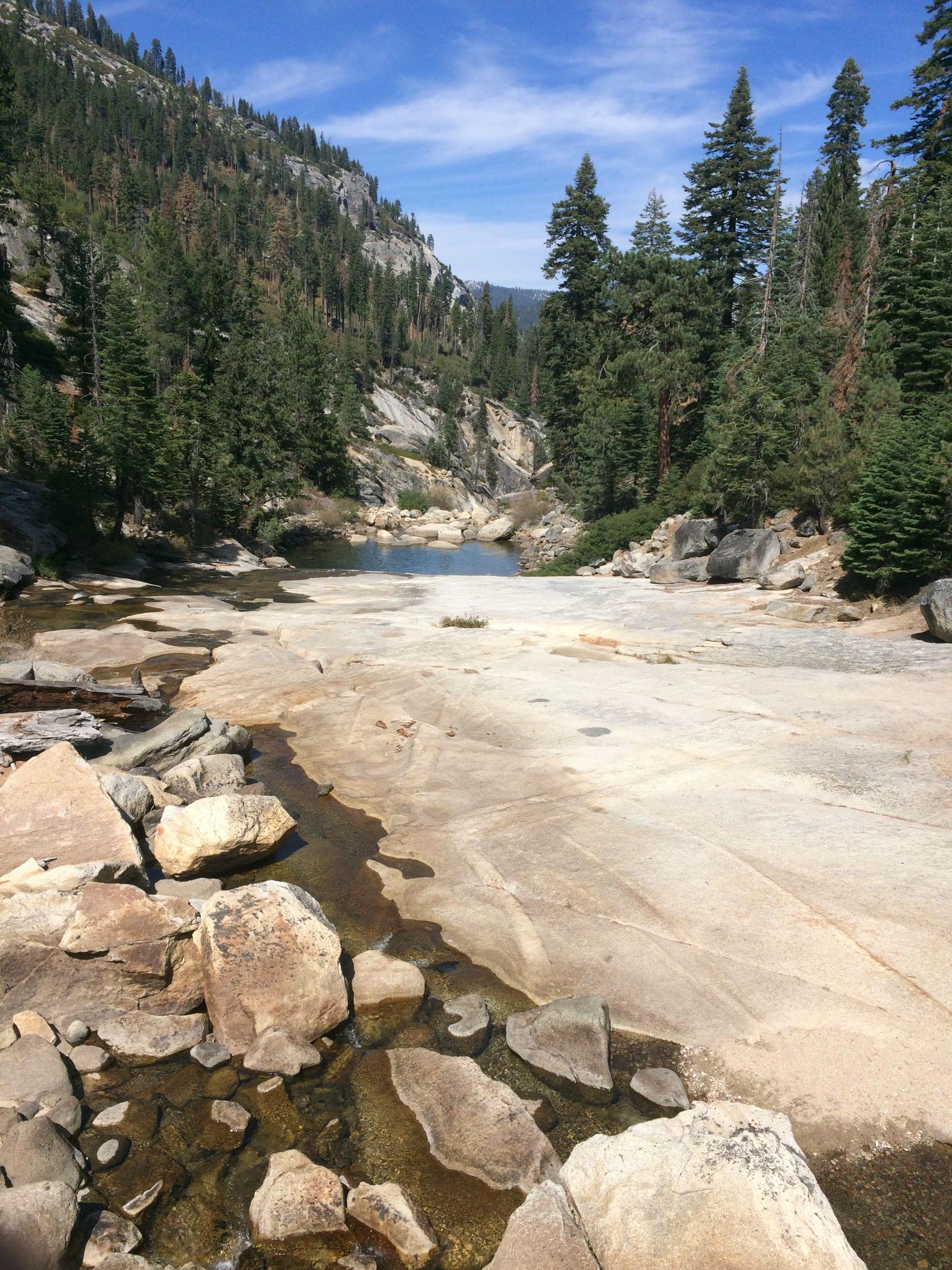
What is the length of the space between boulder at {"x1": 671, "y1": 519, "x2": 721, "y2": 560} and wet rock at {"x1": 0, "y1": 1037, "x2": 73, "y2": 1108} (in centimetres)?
2664

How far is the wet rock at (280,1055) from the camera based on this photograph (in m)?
5.34

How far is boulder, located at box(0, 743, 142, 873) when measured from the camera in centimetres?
726

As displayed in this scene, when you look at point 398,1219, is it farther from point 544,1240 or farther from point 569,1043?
point 569,1043

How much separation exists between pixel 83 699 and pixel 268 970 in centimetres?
732

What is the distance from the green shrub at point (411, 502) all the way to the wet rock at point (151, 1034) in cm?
6969

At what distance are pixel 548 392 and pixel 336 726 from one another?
47.1 metres

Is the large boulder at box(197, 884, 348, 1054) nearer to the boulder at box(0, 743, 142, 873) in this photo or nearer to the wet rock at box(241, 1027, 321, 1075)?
the wet rock at box(241, 1027, 321, 1075)

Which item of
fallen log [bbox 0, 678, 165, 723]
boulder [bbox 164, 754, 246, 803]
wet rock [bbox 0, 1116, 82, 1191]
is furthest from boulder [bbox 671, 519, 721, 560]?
wet rock [bbox 0, 1116, 82, 1191]

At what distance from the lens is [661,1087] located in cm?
505

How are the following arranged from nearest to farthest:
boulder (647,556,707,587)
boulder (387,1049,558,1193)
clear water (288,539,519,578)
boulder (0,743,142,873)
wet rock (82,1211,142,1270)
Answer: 1. wet rock (82,1211,142,1270)
2. boulder (387,1049,558,1193)
3. boulder (0,743,142,873)
4. boulder (647,556,707,587)
5. clear water (288,539,519,578)

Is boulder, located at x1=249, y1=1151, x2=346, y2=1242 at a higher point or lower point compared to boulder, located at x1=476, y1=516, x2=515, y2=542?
lower

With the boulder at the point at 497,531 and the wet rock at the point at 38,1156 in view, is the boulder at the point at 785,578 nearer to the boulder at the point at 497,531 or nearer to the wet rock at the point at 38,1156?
the wet rock at the point at 38,1156

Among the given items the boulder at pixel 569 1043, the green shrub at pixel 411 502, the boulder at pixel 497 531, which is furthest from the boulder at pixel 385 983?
the green shrub at pixel 411 502

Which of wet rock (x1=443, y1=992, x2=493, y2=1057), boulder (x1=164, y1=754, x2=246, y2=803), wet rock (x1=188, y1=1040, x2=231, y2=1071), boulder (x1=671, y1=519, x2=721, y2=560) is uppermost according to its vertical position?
boulder (x1=671, y1=519, x2=721, y2=560)
